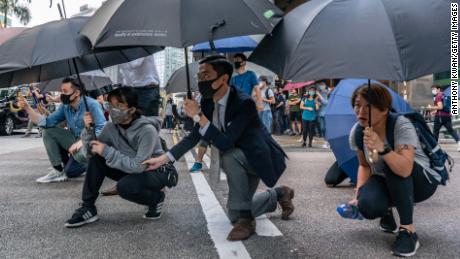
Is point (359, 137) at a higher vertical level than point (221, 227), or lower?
higher

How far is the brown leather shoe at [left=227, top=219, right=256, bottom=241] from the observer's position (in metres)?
3.83

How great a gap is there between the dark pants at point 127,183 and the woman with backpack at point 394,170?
5.31 feet

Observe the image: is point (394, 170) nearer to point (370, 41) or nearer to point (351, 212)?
point (351, 212)

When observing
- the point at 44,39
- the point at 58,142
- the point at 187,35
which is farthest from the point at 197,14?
the point at 58,142

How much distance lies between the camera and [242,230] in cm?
387

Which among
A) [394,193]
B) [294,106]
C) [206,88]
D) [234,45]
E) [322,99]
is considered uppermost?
[234,45]

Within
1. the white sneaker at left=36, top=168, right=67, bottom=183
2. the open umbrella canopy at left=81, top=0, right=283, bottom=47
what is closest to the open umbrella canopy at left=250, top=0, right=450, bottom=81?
the open umbrella canopy at left=81, top=0, right=283, bottom=47

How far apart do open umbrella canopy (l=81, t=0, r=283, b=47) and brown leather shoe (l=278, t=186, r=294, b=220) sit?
1518 mm

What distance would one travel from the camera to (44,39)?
160 inches

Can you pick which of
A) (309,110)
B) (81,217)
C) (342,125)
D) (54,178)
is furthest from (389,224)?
(309,110)

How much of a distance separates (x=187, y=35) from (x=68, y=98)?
3094 millimetres

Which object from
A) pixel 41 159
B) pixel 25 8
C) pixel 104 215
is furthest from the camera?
pixel 25 8

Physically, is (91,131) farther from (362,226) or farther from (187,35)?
(362,226)

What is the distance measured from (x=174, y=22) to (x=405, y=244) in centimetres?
211
